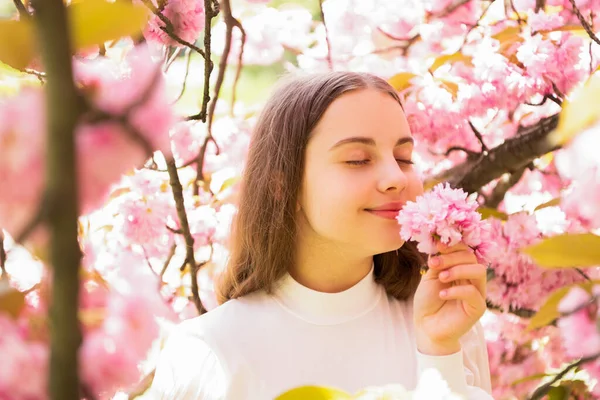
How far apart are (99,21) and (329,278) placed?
1.02 meters

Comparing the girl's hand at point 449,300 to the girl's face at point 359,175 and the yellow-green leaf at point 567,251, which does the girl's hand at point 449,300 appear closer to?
the girl's face at point 359,175

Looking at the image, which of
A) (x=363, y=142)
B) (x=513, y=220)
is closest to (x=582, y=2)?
(x=513, y=220)

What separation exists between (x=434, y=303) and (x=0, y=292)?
0.84 meters

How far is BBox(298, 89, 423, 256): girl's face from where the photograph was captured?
1072mm

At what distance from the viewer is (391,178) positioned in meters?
1.05

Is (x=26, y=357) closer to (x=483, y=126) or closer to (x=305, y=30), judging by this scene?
(x=483, y=126)

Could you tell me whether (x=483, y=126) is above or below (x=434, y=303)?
below

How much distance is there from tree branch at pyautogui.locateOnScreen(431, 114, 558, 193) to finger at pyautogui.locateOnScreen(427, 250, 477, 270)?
53 cm

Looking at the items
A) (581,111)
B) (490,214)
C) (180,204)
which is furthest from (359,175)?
(581,111)

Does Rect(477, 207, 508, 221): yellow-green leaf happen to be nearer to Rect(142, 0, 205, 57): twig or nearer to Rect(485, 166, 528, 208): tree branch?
Rect(485, 166, 528, 208): tree branch

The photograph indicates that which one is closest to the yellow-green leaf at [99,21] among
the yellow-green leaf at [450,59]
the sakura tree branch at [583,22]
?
the sakura tree branch at [583,22]

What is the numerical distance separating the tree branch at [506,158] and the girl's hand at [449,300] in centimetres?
52

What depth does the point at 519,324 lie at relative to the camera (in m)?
1.69

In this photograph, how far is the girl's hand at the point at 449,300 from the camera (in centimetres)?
98
